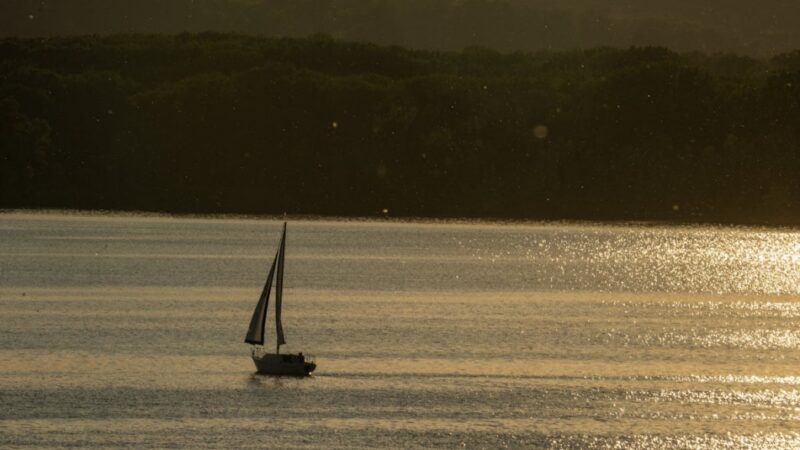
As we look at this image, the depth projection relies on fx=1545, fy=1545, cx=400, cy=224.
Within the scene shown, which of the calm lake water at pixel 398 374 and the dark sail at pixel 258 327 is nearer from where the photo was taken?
the calm lake water at pixel 398 374

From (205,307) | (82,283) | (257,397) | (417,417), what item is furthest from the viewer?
(82,283)

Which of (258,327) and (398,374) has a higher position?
(258,327)

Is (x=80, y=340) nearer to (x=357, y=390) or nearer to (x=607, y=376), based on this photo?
(x=357, y=390)

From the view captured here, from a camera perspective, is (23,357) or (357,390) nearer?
(357,390)

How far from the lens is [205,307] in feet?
481

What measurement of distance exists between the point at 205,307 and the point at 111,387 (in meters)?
54.2

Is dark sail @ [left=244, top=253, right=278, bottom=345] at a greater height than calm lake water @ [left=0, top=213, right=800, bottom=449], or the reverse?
dark sail @ [left=244, top=253, right=278, bottom=345]

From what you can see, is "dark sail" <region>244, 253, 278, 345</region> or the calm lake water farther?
"dark sail" <region>244, 253, 278, 345</region>

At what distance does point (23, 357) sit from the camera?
105062mm

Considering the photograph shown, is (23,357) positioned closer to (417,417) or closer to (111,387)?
(111,387)

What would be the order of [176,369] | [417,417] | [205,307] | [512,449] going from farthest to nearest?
1. [205,307]
2. [176,369]
3. [417,417]
4. [512,449]

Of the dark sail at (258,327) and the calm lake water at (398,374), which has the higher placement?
the dark sail at (258,327)

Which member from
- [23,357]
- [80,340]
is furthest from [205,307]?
[23,357]

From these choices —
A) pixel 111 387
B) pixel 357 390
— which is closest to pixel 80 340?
pixel 111 387
